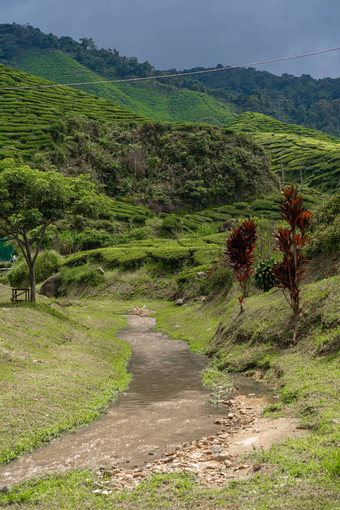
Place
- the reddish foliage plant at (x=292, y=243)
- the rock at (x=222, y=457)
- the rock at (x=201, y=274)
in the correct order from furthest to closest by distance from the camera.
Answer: the rock at (x=201, y=274) → the reddish foliage plant at (x=292, y=243) → the rock at (x=222, y=457)

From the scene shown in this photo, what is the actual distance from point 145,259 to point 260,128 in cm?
14688

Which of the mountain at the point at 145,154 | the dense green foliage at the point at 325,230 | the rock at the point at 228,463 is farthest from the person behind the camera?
the mountain at the point at 145,154

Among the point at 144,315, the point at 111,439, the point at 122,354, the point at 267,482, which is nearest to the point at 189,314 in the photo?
the point at 144,315

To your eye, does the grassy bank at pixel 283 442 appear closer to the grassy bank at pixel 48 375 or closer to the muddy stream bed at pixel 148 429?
the muddy stream bed at pixel 148 429

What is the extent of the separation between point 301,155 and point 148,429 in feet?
442

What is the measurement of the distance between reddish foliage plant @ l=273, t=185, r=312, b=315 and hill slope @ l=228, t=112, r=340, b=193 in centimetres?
10015

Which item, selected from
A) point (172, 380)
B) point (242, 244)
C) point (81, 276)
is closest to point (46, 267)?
point (81, 276)

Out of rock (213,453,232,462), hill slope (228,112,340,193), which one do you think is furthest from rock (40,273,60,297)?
hill slope (228,112,340,193)

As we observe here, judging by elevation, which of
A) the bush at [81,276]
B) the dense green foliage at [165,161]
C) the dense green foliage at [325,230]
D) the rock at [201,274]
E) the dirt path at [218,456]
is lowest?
the bush at [81,276]

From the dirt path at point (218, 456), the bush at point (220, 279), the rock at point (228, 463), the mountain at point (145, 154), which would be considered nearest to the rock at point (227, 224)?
the bush at point (220, 279)

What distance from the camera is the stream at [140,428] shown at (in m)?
7.87

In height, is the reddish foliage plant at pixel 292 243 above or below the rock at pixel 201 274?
above

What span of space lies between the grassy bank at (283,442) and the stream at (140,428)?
A: 2.63ft

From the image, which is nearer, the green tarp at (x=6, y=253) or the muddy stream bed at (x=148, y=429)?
the muddy stream bed at (x=148, y=429)
